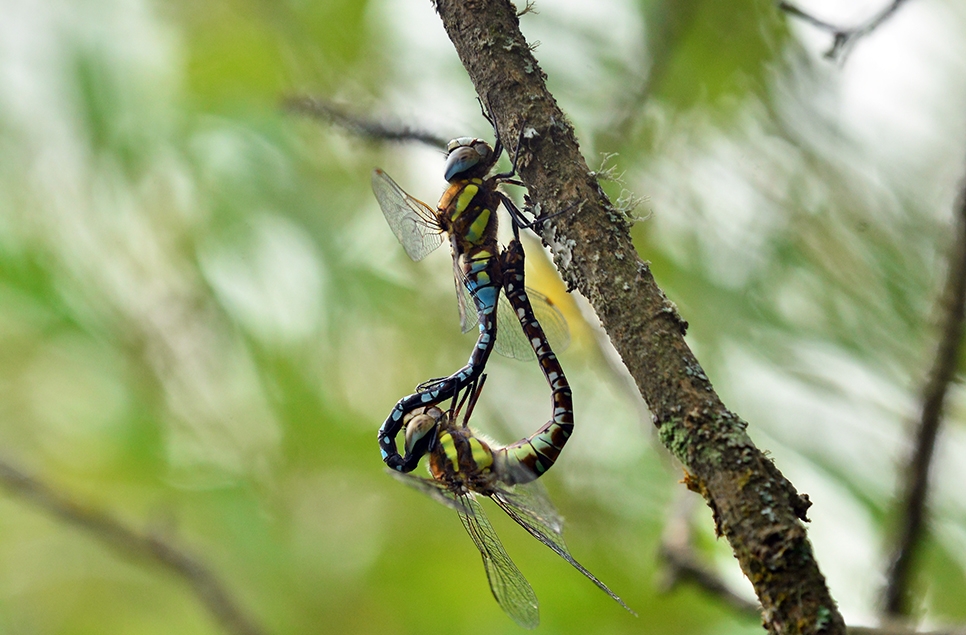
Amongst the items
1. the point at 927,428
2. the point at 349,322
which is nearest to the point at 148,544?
the point at 349,322

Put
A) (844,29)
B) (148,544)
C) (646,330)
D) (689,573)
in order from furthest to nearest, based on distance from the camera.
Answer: (148,544) < (689,573) < (844,29) < (646,330)

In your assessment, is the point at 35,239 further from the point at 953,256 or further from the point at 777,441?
the point at 953,256

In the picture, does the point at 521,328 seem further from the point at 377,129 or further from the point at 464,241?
the point at 377,129

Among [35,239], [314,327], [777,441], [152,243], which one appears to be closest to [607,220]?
[777,441]

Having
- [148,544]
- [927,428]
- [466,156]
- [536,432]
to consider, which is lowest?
[148,544]

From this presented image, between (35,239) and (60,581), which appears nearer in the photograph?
(35,239)

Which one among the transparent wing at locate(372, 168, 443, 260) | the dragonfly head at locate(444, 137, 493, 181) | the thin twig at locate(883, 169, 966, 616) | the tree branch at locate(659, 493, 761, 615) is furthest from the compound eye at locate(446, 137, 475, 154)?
the tree branch at locate(659, 493, 761, 615)
